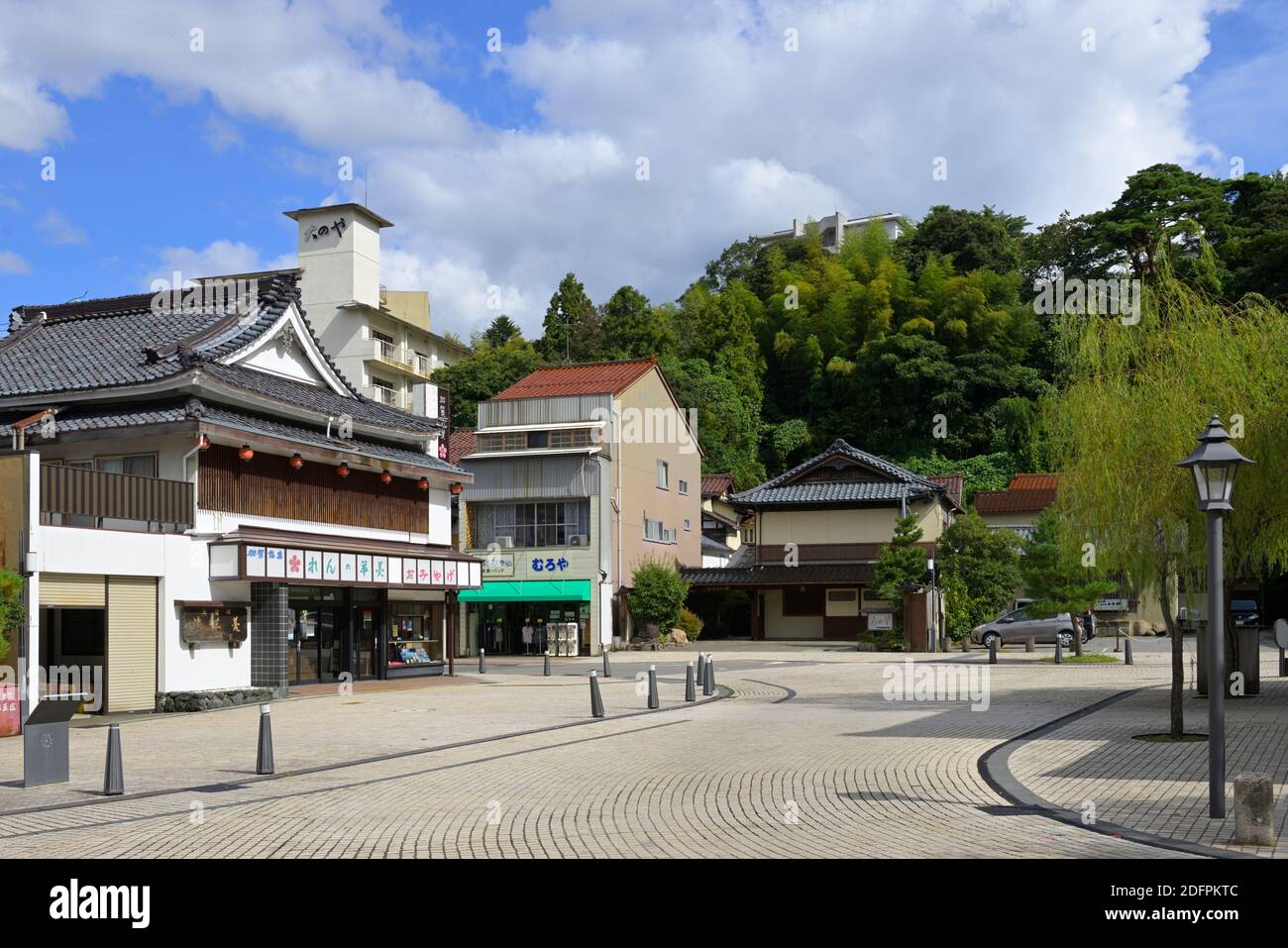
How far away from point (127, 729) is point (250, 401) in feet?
30.1

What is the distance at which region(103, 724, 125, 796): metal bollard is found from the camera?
503 inches

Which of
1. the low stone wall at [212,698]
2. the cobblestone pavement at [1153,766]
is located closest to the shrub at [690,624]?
the low stone wall at [212,698]

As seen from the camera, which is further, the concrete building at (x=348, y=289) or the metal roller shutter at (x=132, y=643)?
the concrete building at (x=348, y=289)

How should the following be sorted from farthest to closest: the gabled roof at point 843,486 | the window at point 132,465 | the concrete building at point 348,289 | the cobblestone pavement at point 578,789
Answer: the concrete building at point 348,289 < the gabled roof at point 843,486 < the window at point 132,465 < the cobblestone pavement at point 578,789

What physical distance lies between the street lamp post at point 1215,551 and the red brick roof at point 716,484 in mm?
54765

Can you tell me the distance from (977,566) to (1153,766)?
34406 mm

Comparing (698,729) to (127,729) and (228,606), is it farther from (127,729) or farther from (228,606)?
(228,606)

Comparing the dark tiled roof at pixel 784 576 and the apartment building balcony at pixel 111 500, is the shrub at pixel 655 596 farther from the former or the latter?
the apartment building balcony at pixel 111 500

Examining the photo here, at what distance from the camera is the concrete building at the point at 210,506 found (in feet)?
75.2

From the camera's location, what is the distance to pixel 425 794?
1257 centimetres

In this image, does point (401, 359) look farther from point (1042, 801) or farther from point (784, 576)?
point (1042, 801)

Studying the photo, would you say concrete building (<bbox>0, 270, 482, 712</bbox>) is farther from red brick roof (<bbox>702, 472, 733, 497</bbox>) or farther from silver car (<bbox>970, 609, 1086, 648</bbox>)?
red brick roof (<bbox>702, 472, 733, 497</bbox>)

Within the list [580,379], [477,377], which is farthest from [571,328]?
[580,379]
